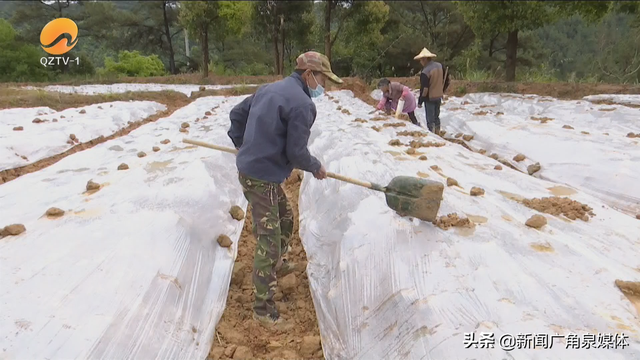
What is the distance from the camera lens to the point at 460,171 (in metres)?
3.73

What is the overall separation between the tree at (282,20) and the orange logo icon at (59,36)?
10.8 metres

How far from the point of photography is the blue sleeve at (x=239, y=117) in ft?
7.98

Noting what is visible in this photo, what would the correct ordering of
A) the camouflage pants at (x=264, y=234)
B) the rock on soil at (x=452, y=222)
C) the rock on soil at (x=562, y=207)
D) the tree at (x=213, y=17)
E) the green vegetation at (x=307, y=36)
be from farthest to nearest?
the green vegetation at (x=307, y=36) → the tree at (x=213, y=17) → the rock on soil at (x=562, y=207) → the rock on soil at (x=452, y=222) → the camouflage pants at (x=264, y=234)

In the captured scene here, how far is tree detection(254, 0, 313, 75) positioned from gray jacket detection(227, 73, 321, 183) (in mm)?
17737

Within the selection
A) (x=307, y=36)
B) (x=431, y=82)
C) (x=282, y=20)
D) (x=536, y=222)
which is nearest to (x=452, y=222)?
(x=536, y=222)

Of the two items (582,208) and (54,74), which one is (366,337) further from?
(54,74)

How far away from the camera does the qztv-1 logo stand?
68.4ft

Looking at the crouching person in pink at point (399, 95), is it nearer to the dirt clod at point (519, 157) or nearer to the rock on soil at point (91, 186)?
the dirt clod at point (519, 157)

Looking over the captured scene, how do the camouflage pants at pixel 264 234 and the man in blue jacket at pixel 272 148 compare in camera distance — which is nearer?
the man in blue jacket at pixel 272 148

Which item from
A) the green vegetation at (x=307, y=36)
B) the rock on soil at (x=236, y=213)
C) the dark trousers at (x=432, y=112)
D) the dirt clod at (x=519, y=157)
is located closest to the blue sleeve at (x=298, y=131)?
the rock on soil at (x=236, y=213)

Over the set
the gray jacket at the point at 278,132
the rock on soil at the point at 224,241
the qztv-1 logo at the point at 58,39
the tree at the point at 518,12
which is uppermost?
the qztv-1 logo at the point at 58,39

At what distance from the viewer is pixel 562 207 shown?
2.79m

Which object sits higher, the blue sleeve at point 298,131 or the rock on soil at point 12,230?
the blue sleeve at point 298,131

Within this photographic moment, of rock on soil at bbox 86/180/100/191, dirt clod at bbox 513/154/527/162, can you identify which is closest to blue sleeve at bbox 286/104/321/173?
rock on soil at bbox 86/180/100/191
